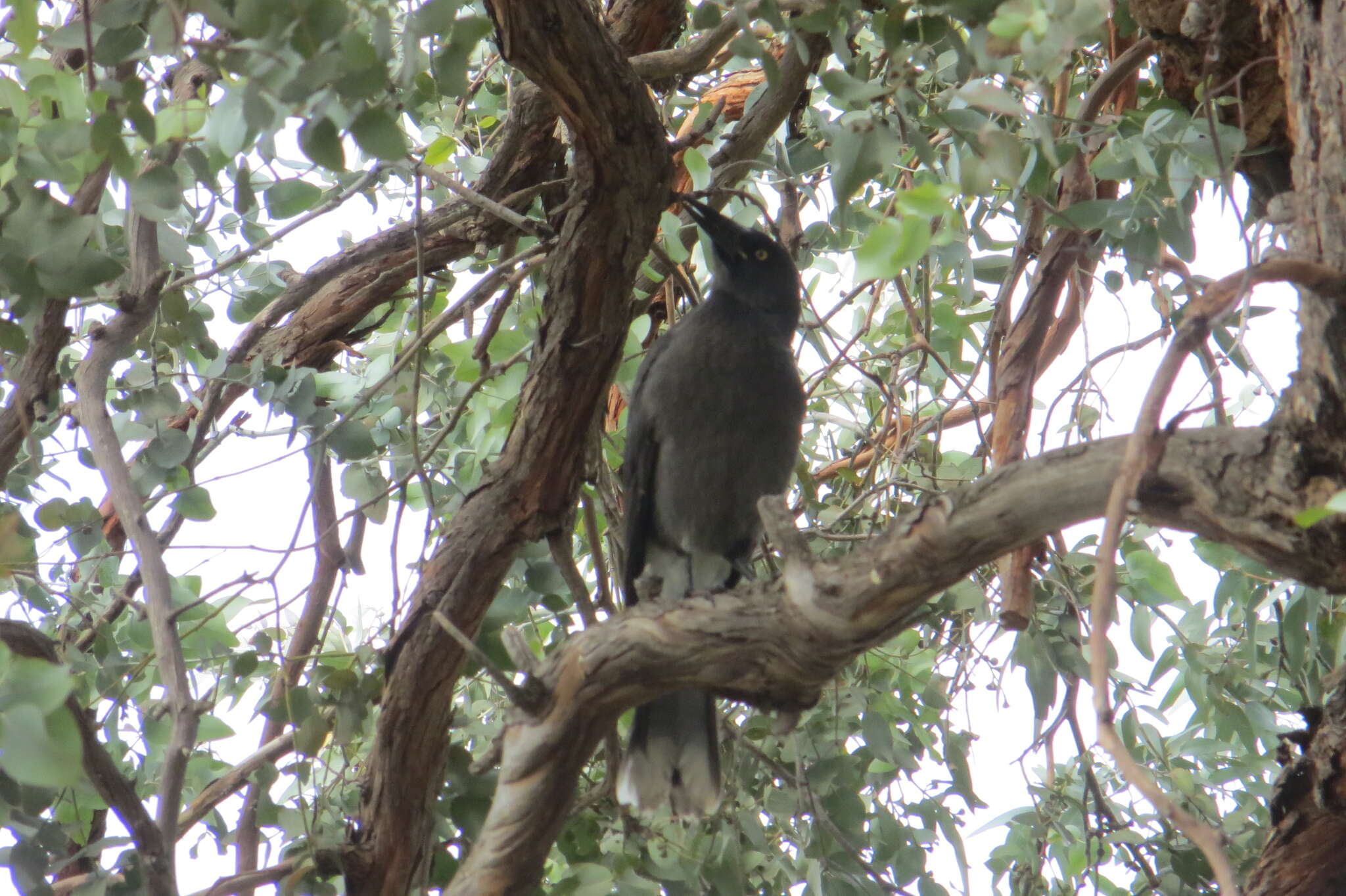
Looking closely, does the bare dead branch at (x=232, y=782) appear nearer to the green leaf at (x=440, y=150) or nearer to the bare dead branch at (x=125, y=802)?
the bare dead branch at (x=125, y=802)

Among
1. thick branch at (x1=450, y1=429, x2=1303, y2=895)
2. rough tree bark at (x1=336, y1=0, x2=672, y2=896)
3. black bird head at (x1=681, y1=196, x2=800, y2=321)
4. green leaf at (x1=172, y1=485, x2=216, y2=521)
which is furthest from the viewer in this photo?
black bird head at (x1=681, y1=196, x2=800, y2=321)

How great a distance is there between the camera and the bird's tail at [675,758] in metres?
3.39

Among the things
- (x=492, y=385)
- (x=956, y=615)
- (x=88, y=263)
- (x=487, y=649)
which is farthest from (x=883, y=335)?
(x=88, y=263)

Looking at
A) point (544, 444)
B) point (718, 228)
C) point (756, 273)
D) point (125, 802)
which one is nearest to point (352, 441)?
point (544, 444)

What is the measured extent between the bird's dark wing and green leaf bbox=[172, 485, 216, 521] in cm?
141

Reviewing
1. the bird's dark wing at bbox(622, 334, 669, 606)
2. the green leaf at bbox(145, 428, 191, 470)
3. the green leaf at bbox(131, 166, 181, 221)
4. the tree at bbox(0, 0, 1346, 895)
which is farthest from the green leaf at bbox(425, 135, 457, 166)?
the green leaf at bbox(131, 166, 181, 221)

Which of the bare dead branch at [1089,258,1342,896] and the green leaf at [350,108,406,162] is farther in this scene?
the green leaf at [350,108,406,162]

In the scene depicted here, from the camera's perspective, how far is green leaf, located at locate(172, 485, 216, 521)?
10.2 feet

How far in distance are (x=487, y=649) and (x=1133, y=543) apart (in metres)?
2.04

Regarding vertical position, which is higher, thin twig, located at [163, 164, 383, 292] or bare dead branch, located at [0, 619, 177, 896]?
thin twig, located at [163, 164, 383, 292]

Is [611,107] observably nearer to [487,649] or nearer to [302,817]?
[487,649]

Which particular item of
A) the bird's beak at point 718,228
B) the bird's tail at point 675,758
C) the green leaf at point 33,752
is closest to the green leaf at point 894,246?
the green leaf at point 33,752

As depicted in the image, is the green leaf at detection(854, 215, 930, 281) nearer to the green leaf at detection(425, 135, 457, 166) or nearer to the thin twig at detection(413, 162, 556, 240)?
the thin twig at detection(413, 162, 556, 240)

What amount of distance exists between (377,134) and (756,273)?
8.26ft
